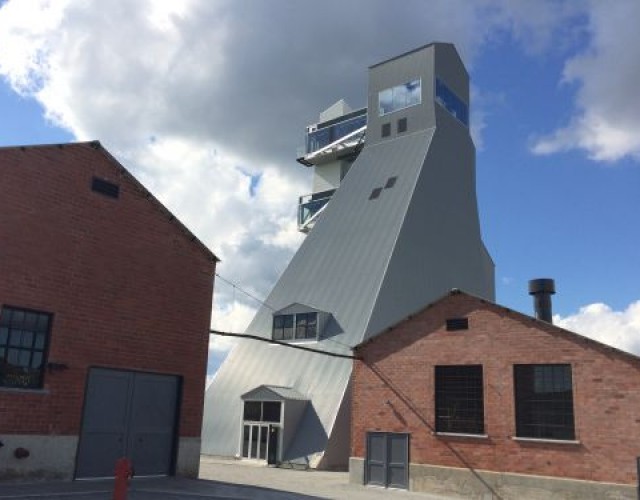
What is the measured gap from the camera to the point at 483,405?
64.7 ft

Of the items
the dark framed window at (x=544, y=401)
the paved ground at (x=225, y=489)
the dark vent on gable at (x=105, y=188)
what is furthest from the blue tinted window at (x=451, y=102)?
the dark vent on gable at (x=105, y=188)

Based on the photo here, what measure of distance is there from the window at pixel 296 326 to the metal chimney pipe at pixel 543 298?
12764 mm

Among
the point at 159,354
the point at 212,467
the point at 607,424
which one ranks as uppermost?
the point at 159,354

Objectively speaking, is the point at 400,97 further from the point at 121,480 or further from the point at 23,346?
the point at 121,480

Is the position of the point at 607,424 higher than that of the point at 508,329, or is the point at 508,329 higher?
the point at 508,329

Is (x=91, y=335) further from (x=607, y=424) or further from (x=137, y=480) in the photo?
(x=607, y=424)

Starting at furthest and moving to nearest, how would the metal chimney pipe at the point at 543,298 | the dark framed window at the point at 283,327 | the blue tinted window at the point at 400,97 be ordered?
1. the blue tinted window at the point at 400,97
2. the dark framed window at the point at 283,327
3. the metal chimney pipe at the point at 543,298

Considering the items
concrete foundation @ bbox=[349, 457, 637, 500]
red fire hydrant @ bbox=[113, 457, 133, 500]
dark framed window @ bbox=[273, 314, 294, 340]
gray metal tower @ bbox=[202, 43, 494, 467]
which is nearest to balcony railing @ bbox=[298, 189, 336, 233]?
gray metal tower @ bbox=[202, 43, 494, 467]

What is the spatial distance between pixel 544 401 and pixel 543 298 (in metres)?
6.32

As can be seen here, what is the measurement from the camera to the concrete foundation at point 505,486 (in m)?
17.0

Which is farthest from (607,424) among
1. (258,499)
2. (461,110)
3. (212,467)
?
(461,110)

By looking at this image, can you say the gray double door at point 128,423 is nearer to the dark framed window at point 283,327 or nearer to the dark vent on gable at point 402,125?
the dark framed window at point 283,327

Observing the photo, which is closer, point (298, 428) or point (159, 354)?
point (159, 354)

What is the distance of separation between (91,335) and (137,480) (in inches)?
166
